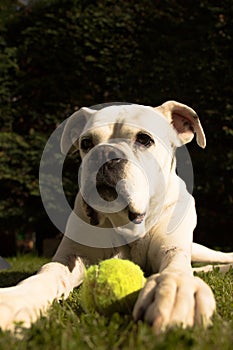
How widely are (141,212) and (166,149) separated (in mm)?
690

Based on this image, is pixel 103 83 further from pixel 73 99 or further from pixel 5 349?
pixel 5 349

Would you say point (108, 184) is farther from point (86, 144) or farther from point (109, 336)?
point (109, 336)

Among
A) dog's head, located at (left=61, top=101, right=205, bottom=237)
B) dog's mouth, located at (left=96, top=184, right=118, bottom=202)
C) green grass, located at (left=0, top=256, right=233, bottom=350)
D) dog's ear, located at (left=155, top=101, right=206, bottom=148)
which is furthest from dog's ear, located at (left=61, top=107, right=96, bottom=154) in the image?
green grass, located at (left=0, top=256, right=233, bottom=350)

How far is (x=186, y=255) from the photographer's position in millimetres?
2758

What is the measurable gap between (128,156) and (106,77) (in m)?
5.67

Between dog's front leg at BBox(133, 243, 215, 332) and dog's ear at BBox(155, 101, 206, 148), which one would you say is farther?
dog's ear at BBox(155, 101, 206, 148)

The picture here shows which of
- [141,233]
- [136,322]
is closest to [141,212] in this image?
[141,233]

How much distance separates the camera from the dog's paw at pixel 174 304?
158cm

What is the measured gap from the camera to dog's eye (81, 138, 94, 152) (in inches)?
129

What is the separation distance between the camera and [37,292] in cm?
213

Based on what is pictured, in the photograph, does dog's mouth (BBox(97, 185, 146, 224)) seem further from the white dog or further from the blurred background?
the blurred background

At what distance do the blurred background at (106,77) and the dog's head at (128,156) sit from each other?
397 centimetres

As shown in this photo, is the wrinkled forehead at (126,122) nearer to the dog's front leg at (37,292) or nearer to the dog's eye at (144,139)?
the dog's eye at (144,139)

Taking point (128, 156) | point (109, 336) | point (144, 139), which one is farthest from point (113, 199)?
point (109, 336)
